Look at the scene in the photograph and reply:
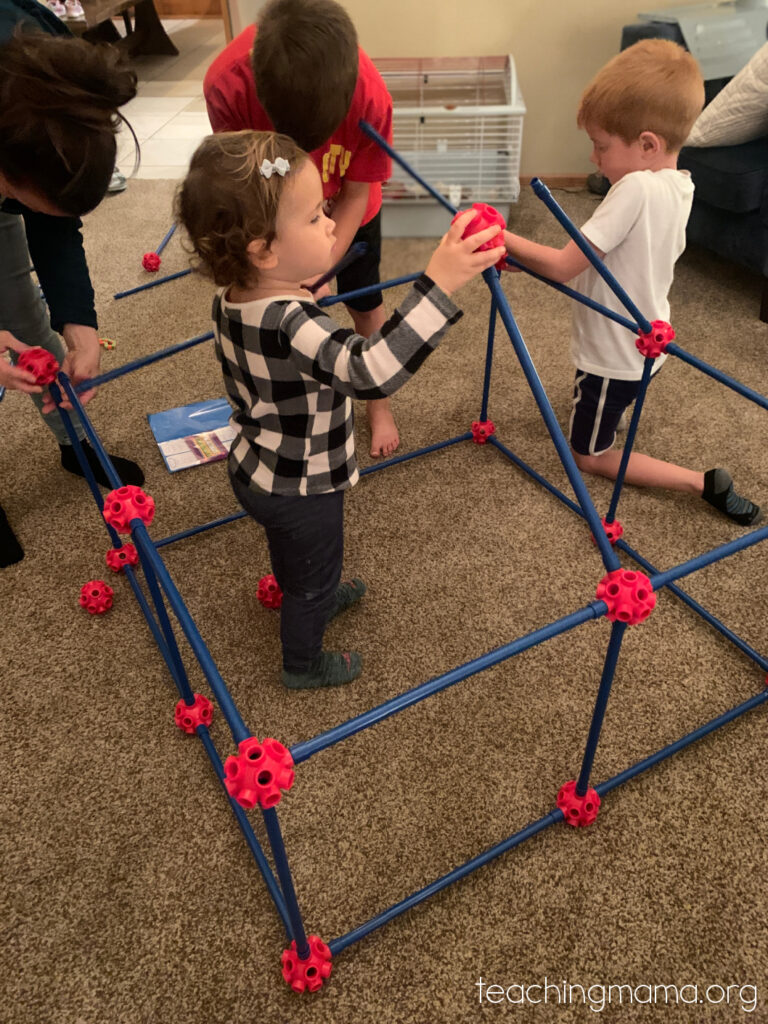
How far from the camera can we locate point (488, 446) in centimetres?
167

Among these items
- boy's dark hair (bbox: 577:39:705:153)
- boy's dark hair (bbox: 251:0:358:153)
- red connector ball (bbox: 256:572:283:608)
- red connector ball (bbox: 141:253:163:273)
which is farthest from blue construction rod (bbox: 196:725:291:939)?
red connector ball (bbox: 141:253:163:273)

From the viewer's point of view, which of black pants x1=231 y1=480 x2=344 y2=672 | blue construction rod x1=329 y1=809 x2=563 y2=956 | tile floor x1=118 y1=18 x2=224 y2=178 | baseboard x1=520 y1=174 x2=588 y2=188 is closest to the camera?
blue construction rod x1=329 y1=809 x2=563 y2=956

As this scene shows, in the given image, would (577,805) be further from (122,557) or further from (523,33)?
(523,33)

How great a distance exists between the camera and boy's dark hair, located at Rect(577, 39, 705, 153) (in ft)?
3.78

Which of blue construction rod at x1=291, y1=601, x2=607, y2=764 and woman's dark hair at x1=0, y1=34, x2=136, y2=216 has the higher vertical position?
woman's dark hair at x1=0, y1=34, x2=136, y2=216

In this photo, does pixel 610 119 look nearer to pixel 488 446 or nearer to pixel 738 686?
pixel 488 446

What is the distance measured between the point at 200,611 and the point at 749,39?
97.3 inches

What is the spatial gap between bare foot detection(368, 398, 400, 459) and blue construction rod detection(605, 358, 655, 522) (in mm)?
499

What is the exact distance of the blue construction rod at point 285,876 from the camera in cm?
66

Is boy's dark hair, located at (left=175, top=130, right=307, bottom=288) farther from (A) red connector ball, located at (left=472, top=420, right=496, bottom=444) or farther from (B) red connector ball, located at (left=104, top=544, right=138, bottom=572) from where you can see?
(A) red connector ball, located at (left=472, top=420, right=496, bottom=444)

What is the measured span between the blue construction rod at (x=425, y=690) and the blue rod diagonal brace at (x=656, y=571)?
0.57 meters

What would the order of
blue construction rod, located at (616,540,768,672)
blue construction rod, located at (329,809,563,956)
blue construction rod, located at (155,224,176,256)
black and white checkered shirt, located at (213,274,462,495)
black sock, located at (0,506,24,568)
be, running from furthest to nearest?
1. blue construction rod, located at (155,224,176,256)
2. black sock, located at (0,506,24,568)
3. blue construction rod, located at (616,540,768,672)
4. blue construction rod, located at (329,809,563,956)
5. black and white checkered shirt, located at (213,274,462,495)

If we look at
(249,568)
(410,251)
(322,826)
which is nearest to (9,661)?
(249,568)

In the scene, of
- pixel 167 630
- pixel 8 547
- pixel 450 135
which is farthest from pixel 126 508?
pixel 450 135
